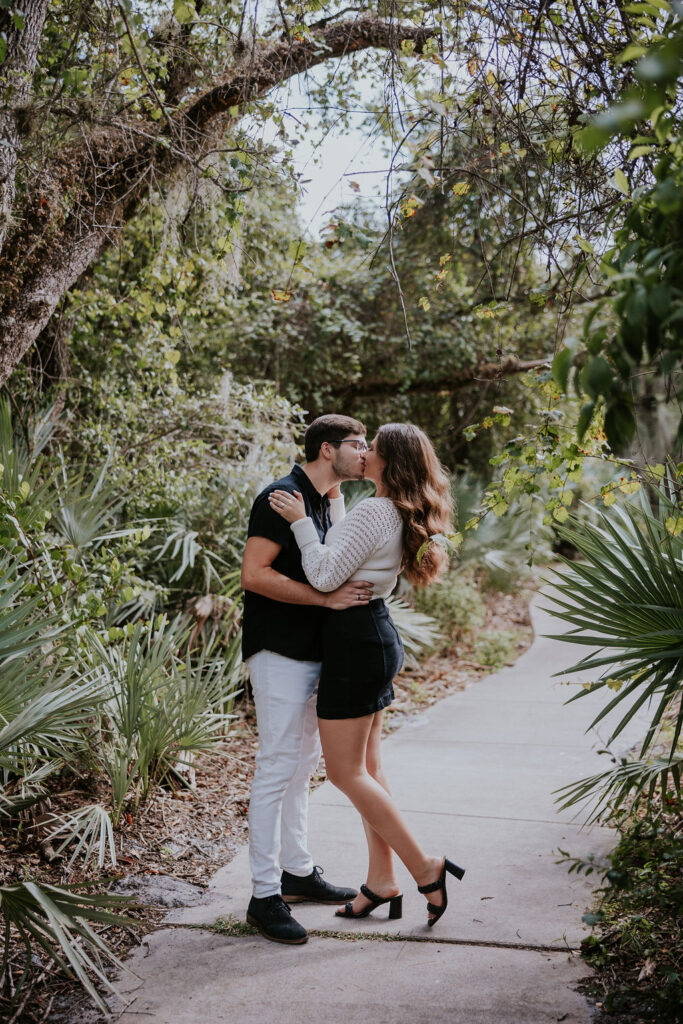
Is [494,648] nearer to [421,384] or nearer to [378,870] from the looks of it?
[421,384]

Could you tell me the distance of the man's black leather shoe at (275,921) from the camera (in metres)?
3.34

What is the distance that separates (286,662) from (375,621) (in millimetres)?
392

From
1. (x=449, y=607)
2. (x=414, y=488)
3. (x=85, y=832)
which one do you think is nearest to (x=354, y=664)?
(x=414, y=488)

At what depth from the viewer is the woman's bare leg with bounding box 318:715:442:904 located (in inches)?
133

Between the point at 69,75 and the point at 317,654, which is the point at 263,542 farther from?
the point at 69,75

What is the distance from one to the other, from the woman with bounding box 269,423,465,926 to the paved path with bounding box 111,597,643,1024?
0.25m

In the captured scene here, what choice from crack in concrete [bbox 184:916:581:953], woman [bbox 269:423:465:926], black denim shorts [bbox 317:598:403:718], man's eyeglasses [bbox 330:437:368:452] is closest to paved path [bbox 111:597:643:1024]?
crack in concrete [bbox 184:916:581:953]

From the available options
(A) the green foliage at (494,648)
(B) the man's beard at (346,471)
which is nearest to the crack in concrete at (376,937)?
(B) the man's beard at (346,471)

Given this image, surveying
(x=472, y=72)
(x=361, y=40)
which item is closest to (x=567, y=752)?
(x=472, y=72)

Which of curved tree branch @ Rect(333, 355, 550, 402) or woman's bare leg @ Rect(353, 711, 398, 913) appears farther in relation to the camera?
curved tree branch @ Rect(333, 355, 550, 402)

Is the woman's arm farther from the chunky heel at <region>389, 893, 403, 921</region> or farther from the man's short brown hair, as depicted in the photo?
the chunky heel at <region>389, 893, 403, 921</region>

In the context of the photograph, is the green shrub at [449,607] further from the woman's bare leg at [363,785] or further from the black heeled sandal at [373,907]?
the woman's bare leg at [363,785]

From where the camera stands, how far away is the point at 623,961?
10.1 feet

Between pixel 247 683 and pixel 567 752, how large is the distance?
2.34 meters
